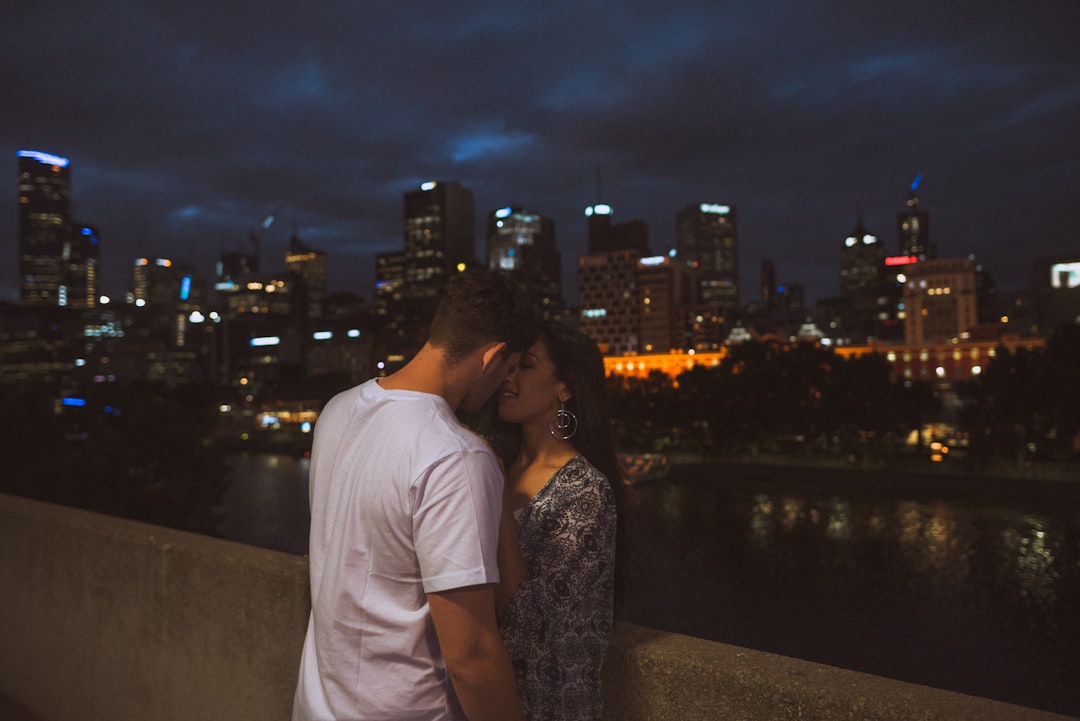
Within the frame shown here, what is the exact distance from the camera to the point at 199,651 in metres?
3.24

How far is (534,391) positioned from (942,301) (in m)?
158

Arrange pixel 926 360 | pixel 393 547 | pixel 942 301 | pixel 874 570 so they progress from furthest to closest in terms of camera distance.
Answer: pixel 942 301 < pixel 926 360 < pixel 874 570 < pixel 393 547

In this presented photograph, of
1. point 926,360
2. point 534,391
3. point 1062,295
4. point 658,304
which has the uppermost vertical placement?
point 658,304

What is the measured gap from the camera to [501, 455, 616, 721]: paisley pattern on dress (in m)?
2.15

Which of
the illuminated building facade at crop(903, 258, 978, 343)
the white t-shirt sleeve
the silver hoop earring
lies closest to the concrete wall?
the silver hoop earring

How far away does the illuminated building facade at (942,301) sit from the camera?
14112 centimetres

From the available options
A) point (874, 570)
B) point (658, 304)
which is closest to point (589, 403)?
point (874, 570)

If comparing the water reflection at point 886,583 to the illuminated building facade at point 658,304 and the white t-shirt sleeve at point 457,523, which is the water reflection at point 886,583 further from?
the illuminated building facade at point 658,304

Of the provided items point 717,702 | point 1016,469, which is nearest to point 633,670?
point 717,702

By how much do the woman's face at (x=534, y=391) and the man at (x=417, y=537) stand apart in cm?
73

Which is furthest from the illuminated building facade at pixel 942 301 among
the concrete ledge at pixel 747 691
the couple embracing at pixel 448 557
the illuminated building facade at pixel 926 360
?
the couple embracing at pixel 448 557

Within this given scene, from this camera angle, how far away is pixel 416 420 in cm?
162

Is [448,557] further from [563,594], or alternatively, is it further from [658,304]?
[658,304]

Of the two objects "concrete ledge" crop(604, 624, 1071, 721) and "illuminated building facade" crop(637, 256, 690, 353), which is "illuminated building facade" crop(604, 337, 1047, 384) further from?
"concrete ledge" crop(604, 624, 1071, 721)
